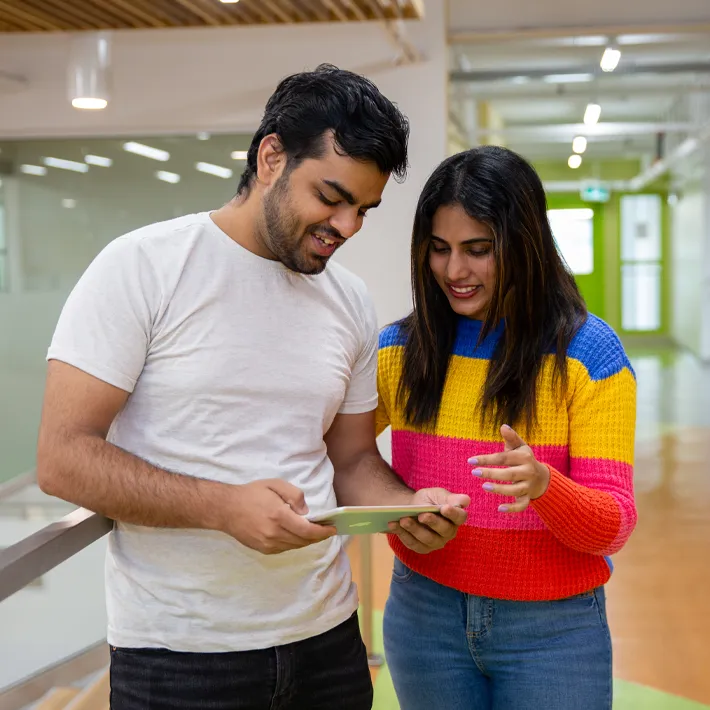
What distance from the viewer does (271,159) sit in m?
1.73

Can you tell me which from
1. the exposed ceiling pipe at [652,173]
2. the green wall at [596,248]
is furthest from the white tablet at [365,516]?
the green wall at [596,248]

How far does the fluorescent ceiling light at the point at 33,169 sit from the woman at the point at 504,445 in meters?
5.72

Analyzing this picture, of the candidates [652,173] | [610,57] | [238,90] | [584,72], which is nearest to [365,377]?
[238,90]

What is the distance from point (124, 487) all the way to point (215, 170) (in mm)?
5536

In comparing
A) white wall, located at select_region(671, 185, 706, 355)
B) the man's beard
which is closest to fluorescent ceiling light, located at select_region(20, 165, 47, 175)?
the man's beard

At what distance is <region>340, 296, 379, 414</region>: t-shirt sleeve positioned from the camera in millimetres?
1903

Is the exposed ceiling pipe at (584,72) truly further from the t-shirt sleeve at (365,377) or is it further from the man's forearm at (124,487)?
the man's forearm at (124,487)

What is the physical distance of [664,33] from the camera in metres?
6.70

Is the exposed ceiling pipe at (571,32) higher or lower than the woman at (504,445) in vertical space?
higher

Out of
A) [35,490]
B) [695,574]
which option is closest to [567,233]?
[695,574]

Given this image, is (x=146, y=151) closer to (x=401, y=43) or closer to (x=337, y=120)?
(x=401, y=43)

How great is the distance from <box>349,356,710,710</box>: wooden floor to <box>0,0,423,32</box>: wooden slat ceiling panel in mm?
3034

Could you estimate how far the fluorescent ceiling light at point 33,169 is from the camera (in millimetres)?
7031

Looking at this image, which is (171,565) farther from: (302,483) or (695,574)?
(695,574)
